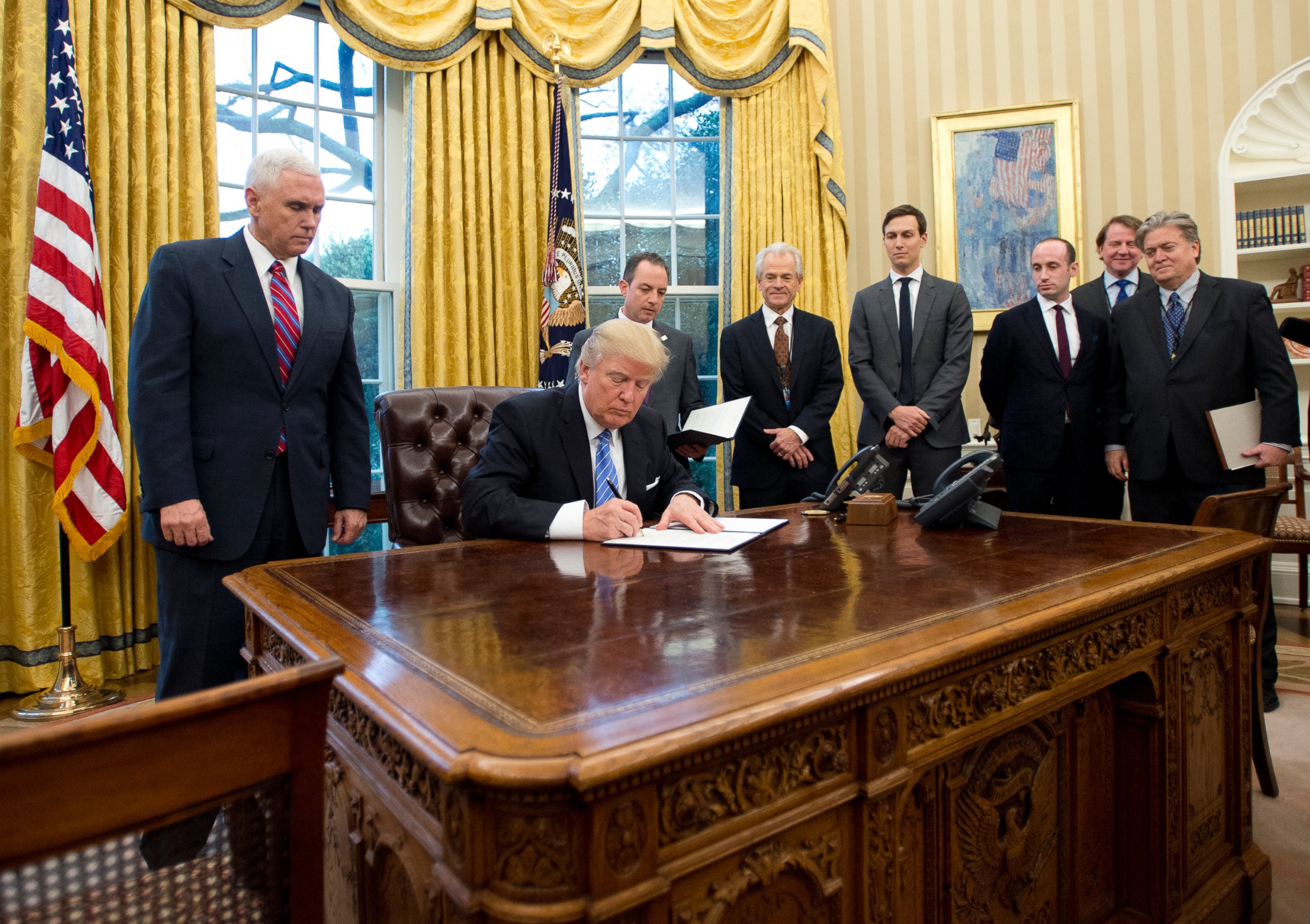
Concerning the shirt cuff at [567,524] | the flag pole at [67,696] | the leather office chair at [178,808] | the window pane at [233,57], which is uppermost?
the window pane at [233,57]

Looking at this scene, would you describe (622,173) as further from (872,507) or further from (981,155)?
(872,507)

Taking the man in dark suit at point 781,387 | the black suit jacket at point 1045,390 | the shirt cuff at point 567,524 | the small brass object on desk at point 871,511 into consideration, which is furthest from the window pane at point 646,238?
the shirt cuff at point 567,524

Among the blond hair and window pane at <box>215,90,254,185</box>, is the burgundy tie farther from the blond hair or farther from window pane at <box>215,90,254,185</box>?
window pane at <box>215,90,254,185</box>

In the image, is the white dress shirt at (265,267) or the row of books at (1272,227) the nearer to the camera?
the white dress shirt at (265,267)

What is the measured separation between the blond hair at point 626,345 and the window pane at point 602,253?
317 cm

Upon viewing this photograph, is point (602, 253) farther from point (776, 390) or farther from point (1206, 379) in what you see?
point (1206, 379)

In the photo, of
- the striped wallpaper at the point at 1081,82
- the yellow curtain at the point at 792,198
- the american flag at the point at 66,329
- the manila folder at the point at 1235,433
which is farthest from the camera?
the yellow curtain at the point at 792,198

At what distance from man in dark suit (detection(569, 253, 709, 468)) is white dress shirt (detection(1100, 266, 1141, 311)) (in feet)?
6.89

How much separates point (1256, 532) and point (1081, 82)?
157 inches

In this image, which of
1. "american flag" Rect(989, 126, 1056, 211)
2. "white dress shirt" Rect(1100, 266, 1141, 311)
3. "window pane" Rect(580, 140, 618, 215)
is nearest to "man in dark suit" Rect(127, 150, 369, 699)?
"window pane" Rect(580, 140, 618, 215)

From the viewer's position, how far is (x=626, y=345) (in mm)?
2109

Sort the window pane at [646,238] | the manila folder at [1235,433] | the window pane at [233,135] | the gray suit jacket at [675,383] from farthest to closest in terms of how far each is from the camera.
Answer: the window pane at [646,238] → the window pane at [233,135] → the gray suit jacket at [675,383] → the manila folder at [1235,433]

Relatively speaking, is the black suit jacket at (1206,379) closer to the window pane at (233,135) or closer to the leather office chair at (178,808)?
the leather office chair at (178,808)

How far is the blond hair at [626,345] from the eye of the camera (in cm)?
211
